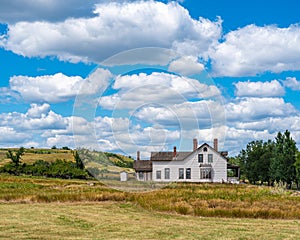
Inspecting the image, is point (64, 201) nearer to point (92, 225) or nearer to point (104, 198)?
point (104, 198)

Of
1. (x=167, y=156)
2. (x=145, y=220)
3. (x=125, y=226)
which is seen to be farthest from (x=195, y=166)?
(x=125, y=226)

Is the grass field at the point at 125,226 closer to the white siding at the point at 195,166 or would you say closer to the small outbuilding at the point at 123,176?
the small outbuilding at the point at 123,176

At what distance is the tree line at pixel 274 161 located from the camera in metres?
62.8

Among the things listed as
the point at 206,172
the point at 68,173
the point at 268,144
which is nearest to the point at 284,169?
the point at 206,172

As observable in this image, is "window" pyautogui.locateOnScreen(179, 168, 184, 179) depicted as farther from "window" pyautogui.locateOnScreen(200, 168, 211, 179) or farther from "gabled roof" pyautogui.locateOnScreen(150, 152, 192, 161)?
"window" pyautogui.locateOnScreen(200, 168, 211, 179)

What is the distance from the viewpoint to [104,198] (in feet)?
85.4

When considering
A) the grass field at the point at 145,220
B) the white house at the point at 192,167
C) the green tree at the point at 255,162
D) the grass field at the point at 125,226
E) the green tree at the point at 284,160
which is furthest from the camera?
the green tree at the point at 255,162

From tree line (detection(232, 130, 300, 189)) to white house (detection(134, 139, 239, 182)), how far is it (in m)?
8.26

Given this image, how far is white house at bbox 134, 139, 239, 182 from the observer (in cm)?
5735

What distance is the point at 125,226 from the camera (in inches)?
610

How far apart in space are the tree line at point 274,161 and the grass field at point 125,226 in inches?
1346

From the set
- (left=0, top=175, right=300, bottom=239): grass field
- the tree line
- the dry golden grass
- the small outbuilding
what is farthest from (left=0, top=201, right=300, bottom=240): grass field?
the dry golden grass

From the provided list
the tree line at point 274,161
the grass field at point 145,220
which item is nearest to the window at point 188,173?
the tree line at point 274,161

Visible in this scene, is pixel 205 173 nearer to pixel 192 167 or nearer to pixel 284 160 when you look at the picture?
pixel 192 167
